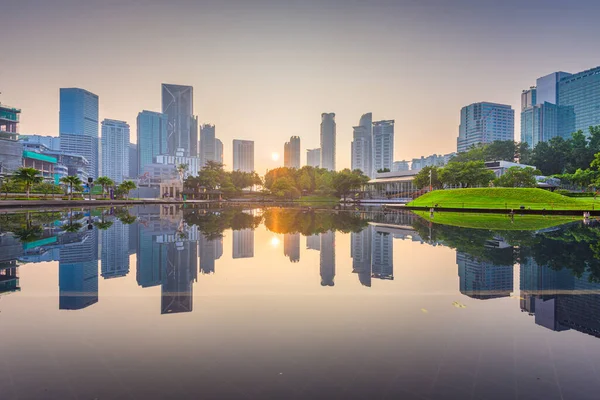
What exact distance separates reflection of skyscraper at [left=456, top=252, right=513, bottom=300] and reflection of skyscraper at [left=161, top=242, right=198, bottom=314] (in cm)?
619

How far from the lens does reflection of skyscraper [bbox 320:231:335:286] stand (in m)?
8.71

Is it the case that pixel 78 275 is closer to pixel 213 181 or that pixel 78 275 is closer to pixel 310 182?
pixel 213 181

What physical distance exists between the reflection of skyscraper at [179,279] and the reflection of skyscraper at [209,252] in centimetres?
21

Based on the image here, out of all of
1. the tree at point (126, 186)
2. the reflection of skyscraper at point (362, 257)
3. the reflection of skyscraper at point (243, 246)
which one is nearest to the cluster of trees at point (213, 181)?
the tree at point (126, 186)

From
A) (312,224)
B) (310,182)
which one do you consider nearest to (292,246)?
(312,224)

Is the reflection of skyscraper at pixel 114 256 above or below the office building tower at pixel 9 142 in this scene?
below

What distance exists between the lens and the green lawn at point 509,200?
39531 mm

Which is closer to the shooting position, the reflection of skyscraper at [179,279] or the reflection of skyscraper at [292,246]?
the reflection of skyscraper at [179,279]

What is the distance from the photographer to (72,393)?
3.60 m

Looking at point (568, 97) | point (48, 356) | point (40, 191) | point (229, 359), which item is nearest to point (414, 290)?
point (229, 359)

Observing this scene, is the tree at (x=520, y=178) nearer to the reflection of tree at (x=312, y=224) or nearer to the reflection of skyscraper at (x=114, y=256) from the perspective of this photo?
the reflection of tree at (x=312, y=224)

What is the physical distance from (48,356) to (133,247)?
982 centimetres

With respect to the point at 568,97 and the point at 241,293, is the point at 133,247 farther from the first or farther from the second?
the point at 568,97

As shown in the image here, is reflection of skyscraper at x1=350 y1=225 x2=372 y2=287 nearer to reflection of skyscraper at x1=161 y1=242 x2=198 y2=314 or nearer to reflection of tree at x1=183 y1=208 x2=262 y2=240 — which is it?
reflection of skyscraper at x1=161 y1=242 x2=198 y2=314
